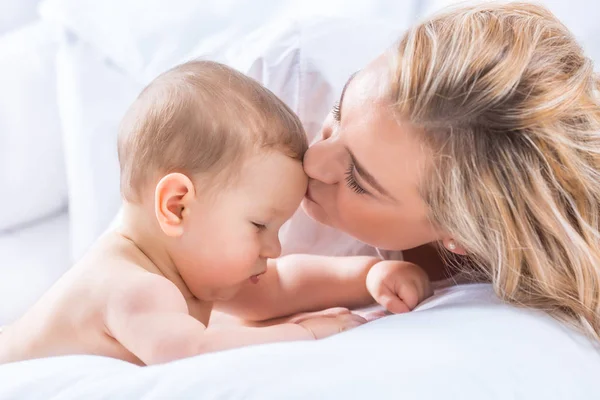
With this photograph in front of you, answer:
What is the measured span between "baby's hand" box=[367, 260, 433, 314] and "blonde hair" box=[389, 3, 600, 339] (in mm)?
156

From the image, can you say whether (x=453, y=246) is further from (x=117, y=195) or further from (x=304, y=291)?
(x=117, y=195)

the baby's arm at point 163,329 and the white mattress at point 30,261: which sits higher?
the baby's arm at point 163,329

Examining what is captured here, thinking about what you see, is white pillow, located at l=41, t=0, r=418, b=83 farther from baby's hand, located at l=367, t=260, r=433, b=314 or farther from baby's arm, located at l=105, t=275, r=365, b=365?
baby's arm, located at l=105, t=275, r=365, b=365

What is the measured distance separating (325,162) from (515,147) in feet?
0.85

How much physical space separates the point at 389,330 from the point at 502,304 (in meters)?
0.20

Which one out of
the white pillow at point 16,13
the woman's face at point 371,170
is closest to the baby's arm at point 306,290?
the woman's face at point 371,170

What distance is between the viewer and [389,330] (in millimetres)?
985

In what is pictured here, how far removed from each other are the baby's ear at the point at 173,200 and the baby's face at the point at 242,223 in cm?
1

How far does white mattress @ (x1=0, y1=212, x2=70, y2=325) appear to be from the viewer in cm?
153

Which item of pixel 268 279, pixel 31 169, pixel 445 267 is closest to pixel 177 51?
pixel 31 169

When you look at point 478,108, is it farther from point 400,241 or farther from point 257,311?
point 257,311

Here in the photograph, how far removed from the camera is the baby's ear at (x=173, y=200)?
1114mm

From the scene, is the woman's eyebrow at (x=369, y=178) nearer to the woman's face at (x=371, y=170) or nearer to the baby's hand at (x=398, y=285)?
the woman's face at (x=371, y=170)

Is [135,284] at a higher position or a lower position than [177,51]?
lower
